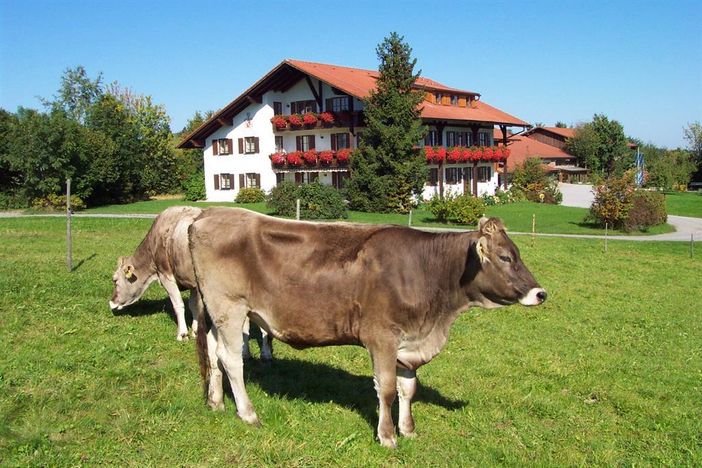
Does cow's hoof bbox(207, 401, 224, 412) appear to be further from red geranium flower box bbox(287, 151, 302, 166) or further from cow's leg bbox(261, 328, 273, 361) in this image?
red geranium flower box bbox(287, 151, 302, 166)

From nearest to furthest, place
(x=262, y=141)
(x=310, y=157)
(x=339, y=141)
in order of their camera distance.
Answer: (x=310, y=157) → (x=339, y=141) → (x=262, y=141)

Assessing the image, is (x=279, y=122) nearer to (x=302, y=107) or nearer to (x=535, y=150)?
(x=302, y=107)

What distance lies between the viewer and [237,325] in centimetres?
651

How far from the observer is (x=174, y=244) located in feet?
30.0

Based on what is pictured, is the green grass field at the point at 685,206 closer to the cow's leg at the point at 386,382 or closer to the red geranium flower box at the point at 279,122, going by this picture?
the red geranium flower box at the point at 279,122

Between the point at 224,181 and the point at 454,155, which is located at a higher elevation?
the point at 454,155

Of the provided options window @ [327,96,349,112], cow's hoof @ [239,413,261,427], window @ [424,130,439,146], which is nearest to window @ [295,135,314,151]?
window @ [327,96,349,112]

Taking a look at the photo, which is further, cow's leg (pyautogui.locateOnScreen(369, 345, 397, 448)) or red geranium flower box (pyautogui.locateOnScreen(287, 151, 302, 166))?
red geranium flower box (pyautogui.locateOnScreen(287, 151, 302, 166))

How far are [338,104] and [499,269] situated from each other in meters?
43.2

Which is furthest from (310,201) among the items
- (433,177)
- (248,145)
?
(248,145)

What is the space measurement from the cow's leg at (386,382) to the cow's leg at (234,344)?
4.51 ft

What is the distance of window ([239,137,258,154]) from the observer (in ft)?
172

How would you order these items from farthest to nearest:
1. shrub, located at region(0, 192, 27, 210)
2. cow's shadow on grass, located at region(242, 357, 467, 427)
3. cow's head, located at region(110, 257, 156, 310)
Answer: shrub, located at region(0, 192, 27, 210), cow's head, located at region(110, 257, 156, 310), cow's shadow on grass, located at region(242, 357, 467, 427)

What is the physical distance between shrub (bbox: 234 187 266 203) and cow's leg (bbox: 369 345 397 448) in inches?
1772
